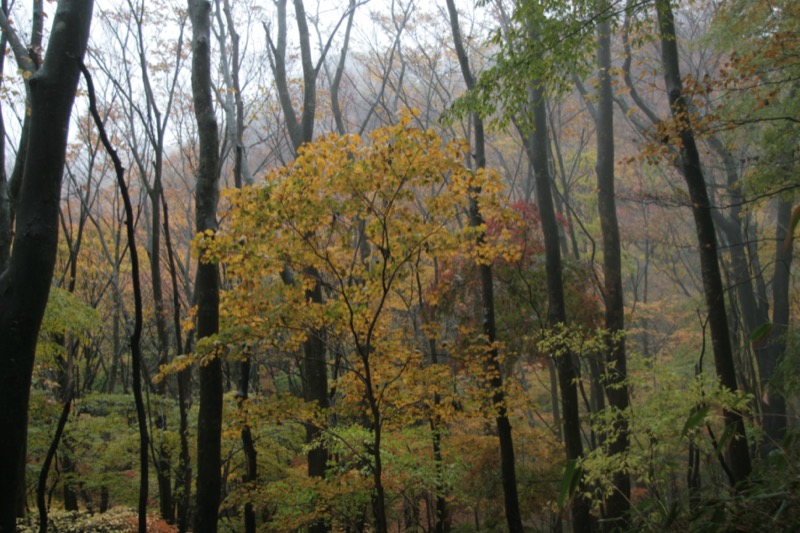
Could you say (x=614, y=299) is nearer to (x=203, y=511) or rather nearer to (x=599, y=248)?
(x=203, y=511)

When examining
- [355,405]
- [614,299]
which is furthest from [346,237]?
[614,299]

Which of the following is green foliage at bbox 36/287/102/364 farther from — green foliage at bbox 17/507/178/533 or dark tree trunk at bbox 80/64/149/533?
dark tree trunk at bbox 80/64/149/533

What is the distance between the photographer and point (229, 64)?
12586mm

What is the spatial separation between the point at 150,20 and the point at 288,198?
942 cm

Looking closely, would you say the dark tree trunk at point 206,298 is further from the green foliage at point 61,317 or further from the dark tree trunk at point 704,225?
the dark tree trunk at point 704,225

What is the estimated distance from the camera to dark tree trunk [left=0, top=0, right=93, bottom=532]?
2170mm

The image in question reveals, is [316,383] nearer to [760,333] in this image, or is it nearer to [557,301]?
[557,301]

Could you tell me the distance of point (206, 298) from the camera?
18.6ft

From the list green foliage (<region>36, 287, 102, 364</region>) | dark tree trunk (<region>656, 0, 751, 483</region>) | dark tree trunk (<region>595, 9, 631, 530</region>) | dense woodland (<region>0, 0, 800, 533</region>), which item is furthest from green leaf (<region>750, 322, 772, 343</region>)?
green foliage (<region>36, 287, 102, 364</region>)

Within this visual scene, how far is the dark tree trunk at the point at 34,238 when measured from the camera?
2170 millimetres

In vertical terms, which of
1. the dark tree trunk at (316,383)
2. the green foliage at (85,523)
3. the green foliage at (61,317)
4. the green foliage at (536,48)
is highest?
the green foliage at (536,48)

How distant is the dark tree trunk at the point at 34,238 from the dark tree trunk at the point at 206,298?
2.76 meters

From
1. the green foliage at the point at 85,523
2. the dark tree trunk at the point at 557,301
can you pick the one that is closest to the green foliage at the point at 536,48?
the dark tree trunk at the point at 557,301

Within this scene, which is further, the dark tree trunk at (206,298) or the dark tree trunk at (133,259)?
the dark tree trunk at (206,298)
